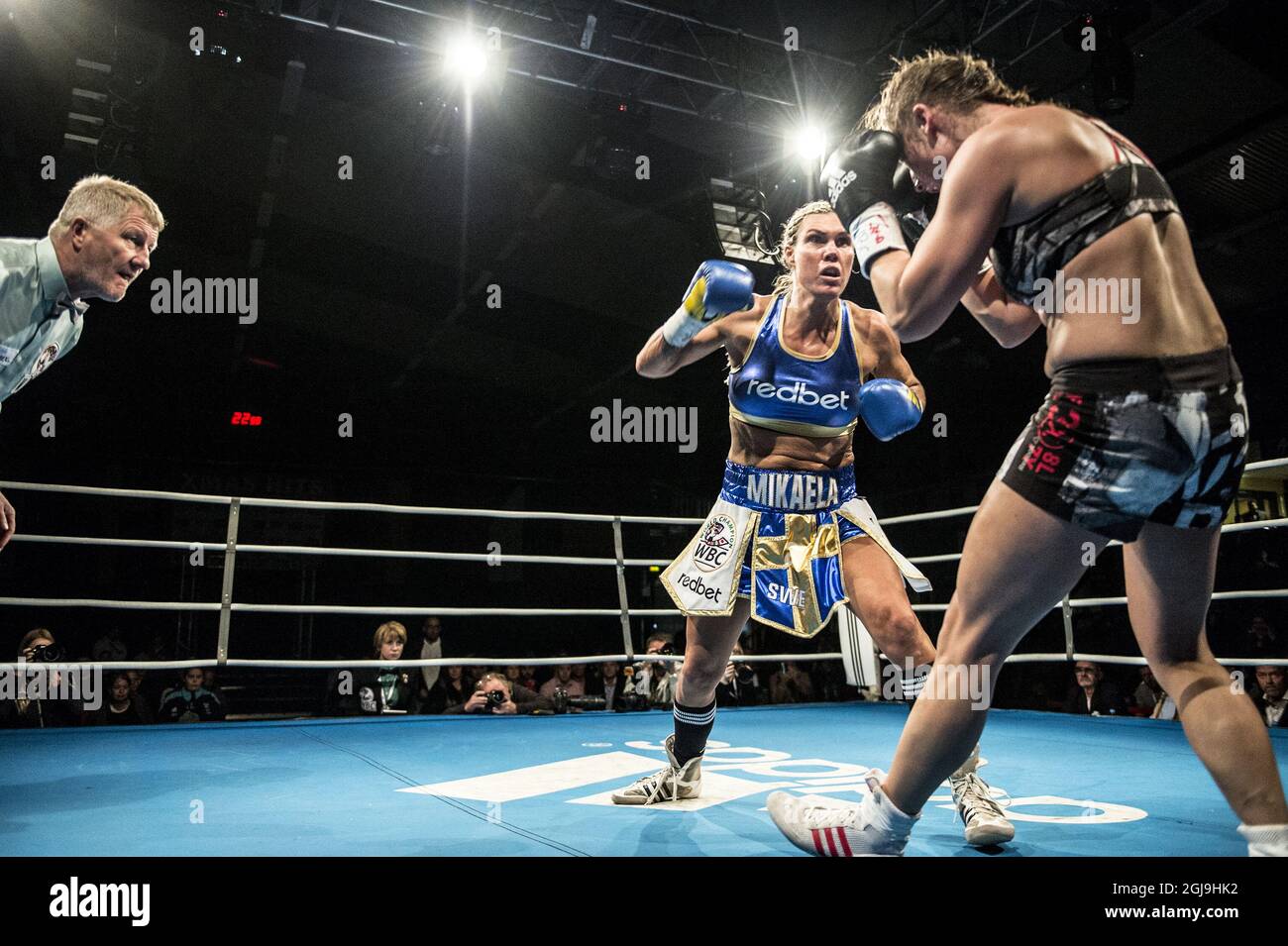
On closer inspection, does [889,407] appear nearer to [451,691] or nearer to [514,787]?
[514,787]

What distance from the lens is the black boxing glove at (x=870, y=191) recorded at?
1396 mm

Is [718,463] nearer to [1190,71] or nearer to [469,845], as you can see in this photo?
[1190,71]

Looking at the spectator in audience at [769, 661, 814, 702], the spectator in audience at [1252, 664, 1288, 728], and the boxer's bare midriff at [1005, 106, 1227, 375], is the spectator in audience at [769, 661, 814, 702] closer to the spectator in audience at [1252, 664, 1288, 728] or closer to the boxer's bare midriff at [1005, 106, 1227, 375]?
the spectator in audience at [1252, 664, 1288, 728]

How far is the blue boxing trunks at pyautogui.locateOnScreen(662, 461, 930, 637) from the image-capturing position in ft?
7.18

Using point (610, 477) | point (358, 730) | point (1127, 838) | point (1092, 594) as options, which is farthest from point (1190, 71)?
point (610, 477)

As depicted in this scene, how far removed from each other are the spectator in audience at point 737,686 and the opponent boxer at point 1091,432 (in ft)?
9.92

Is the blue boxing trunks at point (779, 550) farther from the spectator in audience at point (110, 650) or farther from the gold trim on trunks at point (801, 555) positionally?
the spectator in audience at point (110, 650)

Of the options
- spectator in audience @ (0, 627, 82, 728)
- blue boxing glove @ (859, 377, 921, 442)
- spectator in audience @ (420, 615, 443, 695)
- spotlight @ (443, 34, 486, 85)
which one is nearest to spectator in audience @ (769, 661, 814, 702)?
spectator in audience @ (420, 615, 443, 695)

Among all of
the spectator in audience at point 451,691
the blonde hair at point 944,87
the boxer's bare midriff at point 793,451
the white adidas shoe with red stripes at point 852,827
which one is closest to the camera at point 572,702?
the spectator in audience at point 451,691

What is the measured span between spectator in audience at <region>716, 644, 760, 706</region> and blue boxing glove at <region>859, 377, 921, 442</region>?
237cm

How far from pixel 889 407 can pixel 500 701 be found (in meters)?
3.25

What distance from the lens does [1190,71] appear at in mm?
5547

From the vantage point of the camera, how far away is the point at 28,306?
2.29 m
